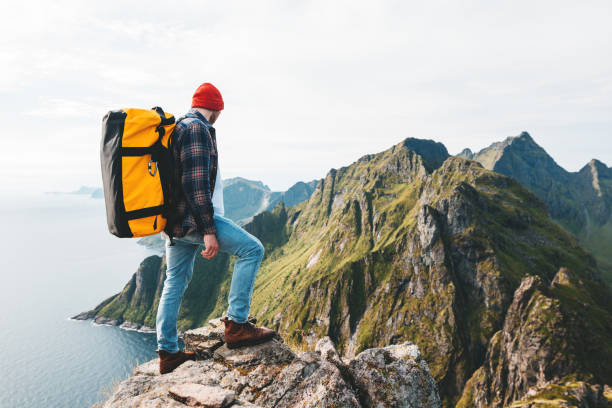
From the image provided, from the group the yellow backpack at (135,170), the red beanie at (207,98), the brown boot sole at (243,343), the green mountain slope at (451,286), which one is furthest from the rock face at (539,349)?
the yellow backpack at (135,170)

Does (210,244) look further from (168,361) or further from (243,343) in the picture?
(168,361)

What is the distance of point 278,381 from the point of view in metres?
6.39

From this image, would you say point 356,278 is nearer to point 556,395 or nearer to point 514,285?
point 514,285

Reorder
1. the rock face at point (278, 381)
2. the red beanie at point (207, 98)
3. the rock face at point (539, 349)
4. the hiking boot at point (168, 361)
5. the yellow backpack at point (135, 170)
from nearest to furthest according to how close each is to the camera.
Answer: the yellow backpack at point (135, 170)
the rock face at point (278, 381)
the red beanie at point (207, 98)
the hiking boot at point (168, 361)
the rock face at point (539, 349)

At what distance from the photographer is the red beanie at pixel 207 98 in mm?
6754

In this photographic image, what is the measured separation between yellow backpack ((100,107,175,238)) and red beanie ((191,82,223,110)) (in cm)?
116

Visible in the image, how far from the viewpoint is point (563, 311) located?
111250 millimetres

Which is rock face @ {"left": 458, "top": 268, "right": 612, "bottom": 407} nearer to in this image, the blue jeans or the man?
the man

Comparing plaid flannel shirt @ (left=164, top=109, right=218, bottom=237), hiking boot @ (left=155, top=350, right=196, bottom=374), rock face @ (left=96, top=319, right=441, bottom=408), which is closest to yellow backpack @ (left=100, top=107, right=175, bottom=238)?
plaid flannel shirt @ (left=164, top=109, right=218, bottom=237)

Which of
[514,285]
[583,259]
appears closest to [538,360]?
[514,285]

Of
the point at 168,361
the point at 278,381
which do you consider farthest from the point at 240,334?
the point at 168,361

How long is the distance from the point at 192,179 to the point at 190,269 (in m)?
2.39

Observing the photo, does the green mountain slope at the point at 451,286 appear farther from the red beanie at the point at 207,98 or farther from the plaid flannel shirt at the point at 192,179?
the red beanie at the point at 207,98

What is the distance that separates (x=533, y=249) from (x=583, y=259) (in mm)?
33256
